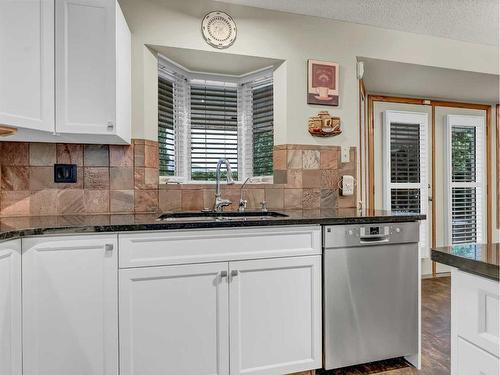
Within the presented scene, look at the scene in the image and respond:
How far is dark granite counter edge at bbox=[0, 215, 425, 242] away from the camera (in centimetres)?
143

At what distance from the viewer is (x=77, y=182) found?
81.8 inches

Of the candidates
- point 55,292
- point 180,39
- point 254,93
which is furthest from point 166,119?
point 55,292

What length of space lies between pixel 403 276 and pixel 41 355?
6.33 ft

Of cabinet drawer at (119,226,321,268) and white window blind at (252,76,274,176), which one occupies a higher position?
white window blind at (252,76,274,176)

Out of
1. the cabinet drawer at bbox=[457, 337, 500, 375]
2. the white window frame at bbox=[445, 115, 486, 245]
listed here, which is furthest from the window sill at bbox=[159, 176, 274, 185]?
the white window frame at bbox=[445, 115, 486, 245]

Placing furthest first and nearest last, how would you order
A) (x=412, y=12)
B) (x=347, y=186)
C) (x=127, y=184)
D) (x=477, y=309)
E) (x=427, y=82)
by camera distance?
(x=427, y=82), (x=347, y=186), (x=412, y=12), (x=127, y=184), (x=477, y=309)

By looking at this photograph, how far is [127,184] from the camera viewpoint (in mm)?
2150

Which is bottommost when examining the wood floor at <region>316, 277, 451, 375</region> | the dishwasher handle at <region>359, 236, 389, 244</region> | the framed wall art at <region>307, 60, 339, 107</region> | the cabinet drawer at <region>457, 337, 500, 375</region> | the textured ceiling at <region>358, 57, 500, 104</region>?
the wood floor at <region>316, 277, 451, 375</region>

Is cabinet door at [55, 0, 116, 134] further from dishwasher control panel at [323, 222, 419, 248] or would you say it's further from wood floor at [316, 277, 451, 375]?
wood floor at [316, 277, 451, 375]

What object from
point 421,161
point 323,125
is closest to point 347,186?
point 323,125

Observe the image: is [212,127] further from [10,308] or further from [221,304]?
[10,308]

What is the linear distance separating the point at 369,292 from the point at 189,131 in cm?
174

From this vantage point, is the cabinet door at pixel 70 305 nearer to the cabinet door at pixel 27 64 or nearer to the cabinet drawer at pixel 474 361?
the cabinet door at pixel 27 64

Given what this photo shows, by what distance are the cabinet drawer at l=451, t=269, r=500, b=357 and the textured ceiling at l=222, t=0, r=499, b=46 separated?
2148mm
